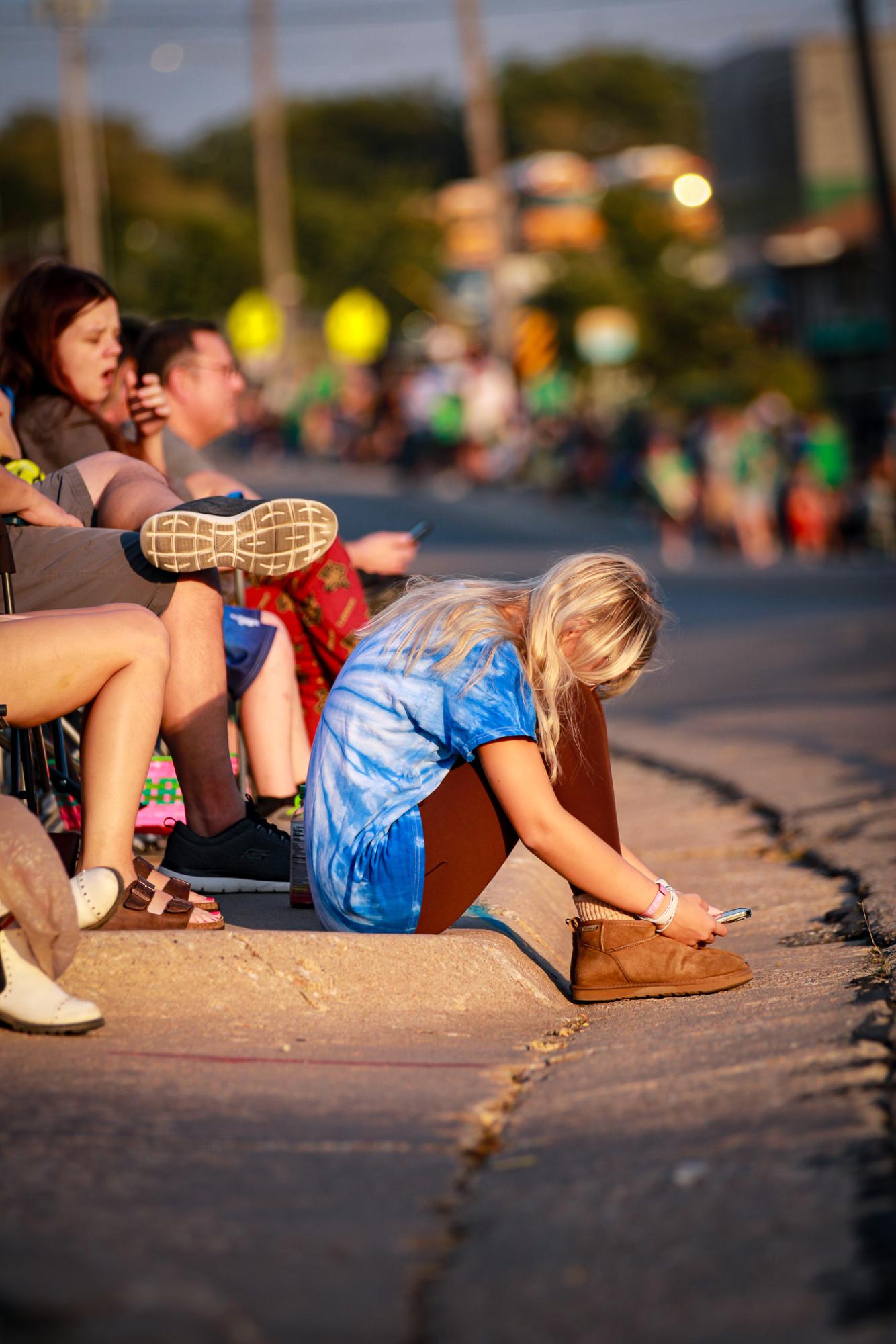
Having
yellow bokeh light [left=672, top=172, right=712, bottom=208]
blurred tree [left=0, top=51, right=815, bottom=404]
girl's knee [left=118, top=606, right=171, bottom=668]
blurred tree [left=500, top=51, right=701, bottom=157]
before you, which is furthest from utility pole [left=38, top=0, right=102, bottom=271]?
blurred tree [left=500, top=51, right=701, bottom=157]

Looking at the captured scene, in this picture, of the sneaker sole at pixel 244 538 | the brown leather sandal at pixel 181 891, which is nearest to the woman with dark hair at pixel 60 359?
the sneaker sole at pixel 244 538

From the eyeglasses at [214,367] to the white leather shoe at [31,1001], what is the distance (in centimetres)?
278

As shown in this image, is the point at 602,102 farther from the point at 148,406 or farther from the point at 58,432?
the point at 58,432

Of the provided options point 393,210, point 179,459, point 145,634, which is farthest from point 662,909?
point 393,210

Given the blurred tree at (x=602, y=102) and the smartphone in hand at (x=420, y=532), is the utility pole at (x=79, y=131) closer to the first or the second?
the smartphone in hand at (x=420, y=532)

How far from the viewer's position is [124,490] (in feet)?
13.6

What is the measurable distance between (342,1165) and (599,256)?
1219 inches

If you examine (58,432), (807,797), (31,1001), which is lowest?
(807,797)

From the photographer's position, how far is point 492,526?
21.5m

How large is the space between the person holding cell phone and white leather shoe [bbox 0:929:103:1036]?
0.67 m

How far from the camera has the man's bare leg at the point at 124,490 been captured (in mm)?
4105

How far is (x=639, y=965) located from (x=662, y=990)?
0.08 meters

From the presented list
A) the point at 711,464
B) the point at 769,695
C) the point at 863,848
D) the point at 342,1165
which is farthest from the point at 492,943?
the point at 711,464

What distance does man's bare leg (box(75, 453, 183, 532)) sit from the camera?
4.11 m
